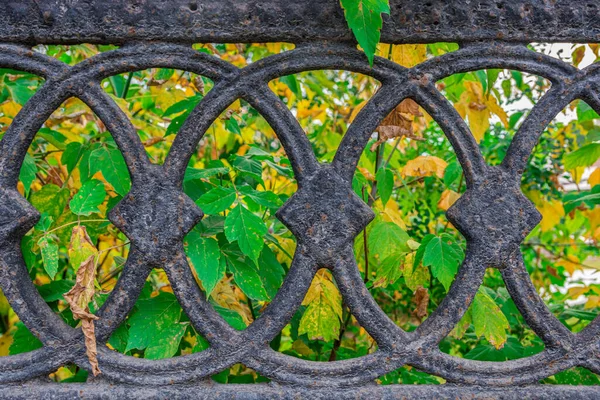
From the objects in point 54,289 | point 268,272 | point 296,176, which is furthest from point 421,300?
point 54,289

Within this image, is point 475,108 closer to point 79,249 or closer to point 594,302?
point 594,302

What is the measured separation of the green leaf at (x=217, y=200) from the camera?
0.81 meters

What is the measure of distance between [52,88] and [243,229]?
13.2 inches

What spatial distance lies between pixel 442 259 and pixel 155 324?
18.2 inches

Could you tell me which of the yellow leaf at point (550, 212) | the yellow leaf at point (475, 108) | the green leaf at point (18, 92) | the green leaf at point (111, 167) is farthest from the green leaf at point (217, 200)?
the yellow leaf at point (550, 212)

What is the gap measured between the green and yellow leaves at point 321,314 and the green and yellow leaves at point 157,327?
0.23 m

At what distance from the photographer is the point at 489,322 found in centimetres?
89

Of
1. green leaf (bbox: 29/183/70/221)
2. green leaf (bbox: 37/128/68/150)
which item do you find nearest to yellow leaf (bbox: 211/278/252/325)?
green leaf (bbox: 29/183/70/221)

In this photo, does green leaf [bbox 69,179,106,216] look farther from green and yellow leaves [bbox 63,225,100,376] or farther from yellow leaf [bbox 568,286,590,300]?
yellow leaf [bbox 568,286,590,300]

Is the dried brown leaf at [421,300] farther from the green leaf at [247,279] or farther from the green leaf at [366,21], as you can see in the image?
the green leaf at [366,21]

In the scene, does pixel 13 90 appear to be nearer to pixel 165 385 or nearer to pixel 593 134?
pixel 165 385

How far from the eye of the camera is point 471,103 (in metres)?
1.27

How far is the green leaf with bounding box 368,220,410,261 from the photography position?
103 cm

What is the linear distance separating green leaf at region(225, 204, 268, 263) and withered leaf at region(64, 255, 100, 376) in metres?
0.19
